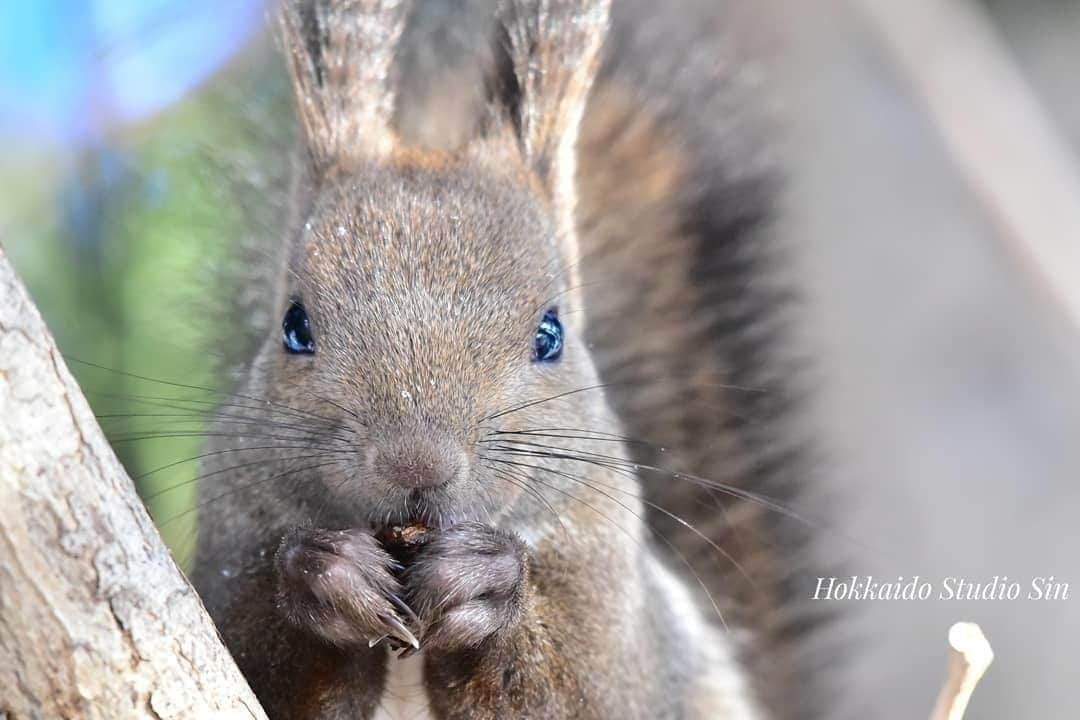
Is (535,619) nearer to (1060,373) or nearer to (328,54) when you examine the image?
(328,54)

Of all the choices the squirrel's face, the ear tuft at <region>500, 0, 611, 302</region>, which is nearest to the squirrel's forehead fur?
the squirrel's face

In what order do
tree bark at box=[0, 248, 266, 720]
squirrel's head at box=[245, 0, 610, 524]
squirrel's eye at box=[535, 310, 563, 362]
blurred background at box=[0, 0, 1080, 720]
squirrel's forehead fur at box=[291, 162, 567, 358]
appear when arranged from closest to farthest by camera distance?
tree bark at box=[0, 248, 266, 720], squirrel's head at box=[245, 0, 610, 524], squirrel's forehead fur at box=[291, 162, 567, 358], squirrel's eye at box=[535, 310, 563, 362], blurred background at box=[0, 0, 1080, 720]

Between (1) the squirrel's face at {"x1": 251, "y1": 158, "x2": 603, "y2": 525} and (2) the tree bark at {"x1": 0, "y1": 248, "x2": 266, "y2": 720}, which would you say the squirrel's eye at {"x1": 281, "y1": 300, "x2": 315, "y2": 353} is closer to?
(1) the squirrel's face at {"x1": 251, "y1": 158, "x2": 603, "y2": 525}

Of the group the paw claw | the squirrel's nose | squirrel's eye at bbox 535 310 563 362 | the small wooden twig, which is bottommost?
the small wooden twig

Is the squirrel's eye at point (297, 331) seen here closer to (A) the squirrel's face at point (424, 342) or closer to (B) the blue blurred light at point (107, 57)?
(A) the squirrel's face at point (424, 342)

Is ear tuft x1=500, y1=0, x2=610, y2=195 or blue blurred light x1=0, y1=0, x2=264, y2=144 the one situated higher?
blue blurred light x1=0, y1=0, x2=264, y2=144

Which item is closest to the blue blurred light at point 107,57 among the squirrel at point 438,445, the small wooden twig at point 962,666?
the squirrel at point 438,445

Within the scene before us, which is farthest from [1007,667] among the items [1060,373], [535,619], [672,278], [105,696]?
[105,696]
